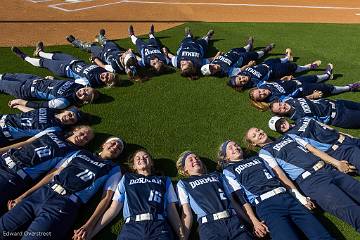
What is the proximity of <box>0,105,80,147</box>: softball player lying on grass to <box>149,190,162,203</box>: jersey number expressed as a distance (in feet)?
7.22

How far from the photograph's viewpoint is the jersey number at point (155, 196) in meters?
4.82

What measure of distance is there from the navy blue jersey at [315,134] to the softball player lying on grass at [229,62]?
266 cm

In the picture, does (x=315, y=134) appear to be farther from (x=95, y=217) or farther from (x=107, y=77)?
(x=107, y=77)

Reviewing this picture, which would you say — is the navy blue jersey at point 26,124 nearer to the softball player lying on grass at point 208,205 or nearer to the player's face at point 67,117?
the player's face at point 67,117

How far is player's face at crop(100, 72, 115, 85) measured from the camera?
756 centimetres

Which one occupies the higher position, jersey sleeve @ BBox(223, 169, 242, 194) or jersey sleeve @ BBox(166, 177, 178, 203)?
jersey sleeve @ BBox(223, 169, 242, 194)

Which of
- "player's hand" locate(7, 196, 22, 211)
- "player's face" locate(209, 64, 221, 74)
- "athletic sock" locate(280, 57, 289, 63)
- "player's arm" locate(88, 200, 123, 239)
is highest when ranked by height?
"athletic sock" locate(280, 57, 289, 63)

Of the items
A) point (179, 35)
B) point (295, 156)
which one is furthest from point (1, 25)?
point (295, 156)

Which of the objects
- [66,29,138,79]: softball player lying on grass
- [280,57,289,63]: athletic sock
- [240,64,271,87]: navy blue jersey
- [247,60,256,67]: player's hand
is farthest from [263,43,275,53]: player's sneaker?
[66,29,138,79]: softball player lying on grass

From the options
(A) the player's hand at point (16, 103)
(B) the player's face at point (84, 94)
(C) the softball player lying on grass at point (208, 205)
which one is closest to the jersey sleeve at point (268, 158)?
(C) the softball player lying on grass at point (208, 205)

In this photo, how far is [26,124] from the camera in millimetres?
5973

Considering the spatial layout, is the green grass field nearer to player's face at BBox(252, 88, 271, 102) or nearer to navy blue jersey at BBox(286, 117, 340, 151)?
player's face at BBox(252, 88, 271, 102)

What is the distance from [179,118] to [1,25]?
25.7ft

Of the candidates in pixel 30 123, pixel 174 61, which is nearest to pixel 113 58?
pixel 174 61
